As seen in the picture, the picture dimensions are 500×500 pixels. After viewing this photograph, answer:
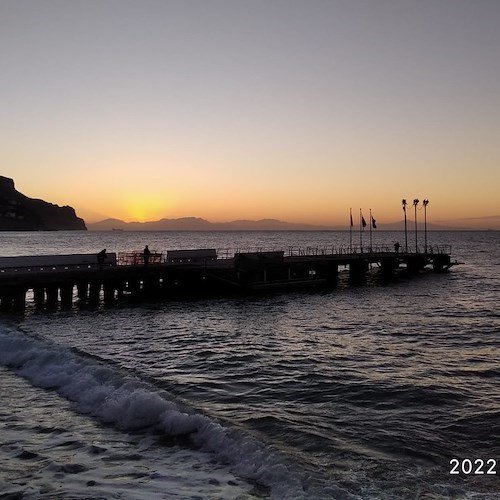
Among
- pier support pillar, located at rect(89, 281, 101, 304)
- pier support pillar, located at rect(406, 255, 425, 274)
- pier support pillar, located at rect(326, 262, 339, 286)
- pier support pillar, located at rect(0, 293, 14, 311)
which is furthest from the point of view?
pier support pillar, located at rect(406, 255, 425, 274)

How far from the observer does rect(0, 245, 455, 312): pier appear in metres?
37.0

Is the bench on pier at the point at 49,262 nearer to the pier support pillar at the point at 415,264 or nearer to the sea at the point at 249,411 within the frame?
the sea at the point at 249,411

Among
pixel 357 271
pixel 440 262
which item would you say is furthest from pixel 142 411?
pixel 440 262

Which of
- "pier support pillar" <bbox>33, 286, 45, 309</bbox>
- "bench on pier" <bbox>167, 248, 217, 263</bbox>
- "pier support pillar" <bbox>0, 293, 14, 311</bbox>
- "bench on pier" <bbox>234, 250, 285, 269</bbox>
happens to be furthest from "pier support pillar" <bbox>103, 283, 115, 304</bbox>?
"bench on pier" <bbox>234, 250, 285, 269</bbox>

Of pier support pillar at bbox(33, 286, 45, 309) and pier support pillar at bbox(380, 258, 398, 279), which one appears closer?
Result: pier support pillar at bbox(33, 286, 45, 309)

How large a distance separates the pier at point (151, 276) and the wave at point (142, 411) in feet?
50.5

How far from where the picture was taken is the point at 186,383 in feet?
58.8

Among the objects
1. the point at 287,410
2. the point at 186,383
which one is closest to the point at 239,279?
the point at 186,383

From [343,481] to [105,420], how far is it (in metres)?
6.88

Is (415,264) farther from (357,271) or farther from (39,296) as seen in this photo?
(39,296)

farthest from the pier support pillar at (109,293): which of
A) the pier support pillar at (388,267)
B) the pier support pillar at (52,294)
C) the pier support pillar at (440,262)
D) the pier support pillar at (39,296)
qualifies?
the pier support pillar at (440,262)

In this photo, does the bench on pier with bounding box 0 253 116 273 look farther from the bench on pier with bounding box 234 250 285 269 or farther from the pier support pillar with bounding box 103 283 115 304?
the bench on pier with bounding box 234 250 285 269

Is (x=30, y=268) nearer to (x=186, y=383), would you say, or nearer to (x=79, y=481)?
(x=186, y=383)

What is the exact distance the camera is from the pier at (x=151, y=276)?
36969mm
